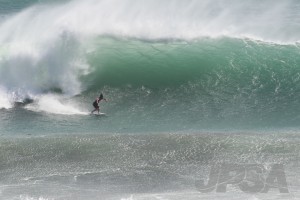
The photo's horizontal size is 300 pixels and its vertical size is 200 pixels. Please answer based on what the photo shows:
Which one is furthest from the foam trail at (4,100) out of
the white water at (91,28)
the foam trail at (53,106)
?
the foam trail at (53,106)

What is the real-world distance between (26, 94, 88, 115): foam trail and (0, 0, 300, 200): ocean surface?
1.8 inches

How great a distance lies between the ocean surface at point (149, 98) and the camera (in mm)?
17094

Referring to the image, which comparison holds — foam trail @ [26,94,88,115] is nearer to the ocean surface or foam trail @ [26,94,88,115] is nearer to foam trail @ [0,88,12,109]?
the ocean surface

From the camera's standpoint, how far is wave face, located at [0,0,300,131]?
75.0 feet

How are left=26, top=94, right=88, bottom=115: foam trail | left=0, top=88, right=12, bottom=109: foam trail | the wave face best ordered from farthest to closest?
left=0, top=88, right=12, bottom=109: foam trail < left=26, top=94, right=88, bottom=115: foam trail < the wave face

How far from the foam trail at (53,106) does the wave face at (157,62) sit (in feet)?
0.14

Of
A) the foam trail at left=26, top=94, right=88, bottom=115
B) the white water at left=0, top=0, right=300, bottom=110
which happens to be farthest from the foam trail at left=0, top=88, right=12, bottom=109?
the foam trail at left=26, top=94, right=88, bottom=115

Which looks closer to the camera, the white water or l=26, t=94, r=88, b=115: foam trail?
l=26, t=94, r=88, b=115: foam trail

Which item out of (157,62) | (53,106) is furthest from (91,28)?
(53,106)

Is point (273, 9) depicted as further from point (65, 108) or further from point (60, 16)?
point (65, 108)

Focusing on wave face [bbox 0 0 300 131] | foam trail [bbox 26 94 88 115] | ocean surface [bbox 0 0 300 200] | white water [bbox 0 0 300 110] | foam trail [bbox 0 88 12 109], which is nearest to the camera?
ocean surface [bbox 0 0 300 200]

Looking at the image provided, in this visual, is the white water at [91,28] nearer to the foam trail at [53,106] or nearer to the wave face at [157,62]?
the wave face at [157,62]

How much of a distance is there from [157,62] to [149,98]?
421 cm

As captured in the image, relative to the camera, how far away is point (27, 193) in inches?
635
